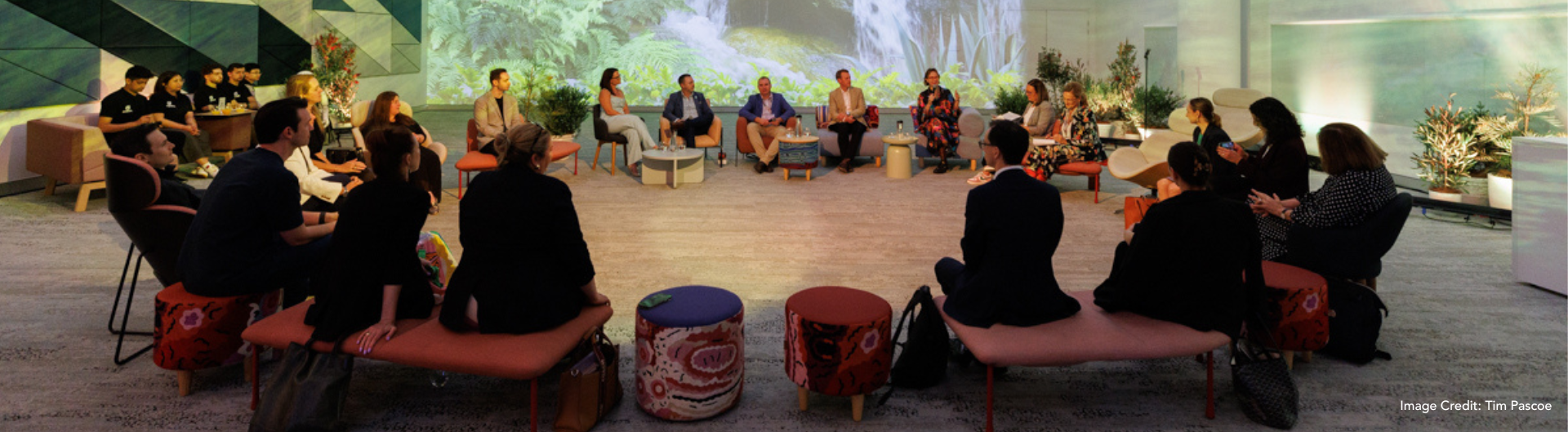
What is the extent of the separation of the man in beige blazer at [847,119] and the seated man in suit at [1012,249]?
21.0 ft

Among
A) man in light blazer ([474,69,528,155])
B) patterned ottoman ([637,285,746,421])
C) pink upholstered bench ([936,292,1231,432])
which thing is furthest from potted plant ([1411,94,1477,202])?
man in light blazer ([474,69,528,155])

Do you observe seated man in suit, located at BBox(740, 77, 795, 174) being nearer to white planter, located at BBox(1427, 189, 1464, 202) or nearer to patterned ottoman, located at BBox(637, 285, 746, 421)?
white planter, located at BBox(1427, 189, 1464, 202)

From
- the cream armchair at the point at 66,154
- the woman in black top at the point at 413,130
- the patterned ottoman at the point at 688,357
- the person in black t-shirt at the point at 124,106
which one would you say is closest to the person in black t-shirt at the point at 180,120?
the person in black t-shirt at the point at 124,106

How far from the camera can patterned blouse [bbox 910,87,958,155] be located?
955cm

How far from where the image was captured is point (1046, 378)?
3.40 meters

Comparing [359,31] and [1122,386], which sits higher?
[359,31]

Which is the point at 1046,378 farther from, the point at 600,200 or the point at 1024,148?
the point at 600,200

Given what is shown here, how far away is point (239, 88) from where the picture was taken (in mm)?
9742

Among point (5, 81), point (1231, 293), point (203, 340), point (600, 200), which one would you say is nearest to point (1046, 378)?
point (1231, 293)

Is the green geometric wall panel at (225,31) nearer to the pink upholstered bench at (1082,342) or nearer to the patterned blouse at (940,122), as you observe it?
the patterned blouse at (940,122)

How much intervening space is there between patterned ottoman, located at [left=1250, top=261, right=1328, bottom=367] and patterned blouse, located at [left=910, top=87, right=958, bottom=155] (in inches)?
245

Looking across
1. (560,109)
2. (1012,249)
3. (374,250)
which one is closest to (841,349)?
(1012,249)

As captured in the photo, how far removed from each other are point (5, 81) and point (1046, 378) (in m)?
8.69

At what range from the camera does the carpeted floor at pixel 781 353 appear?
302 centimetres
